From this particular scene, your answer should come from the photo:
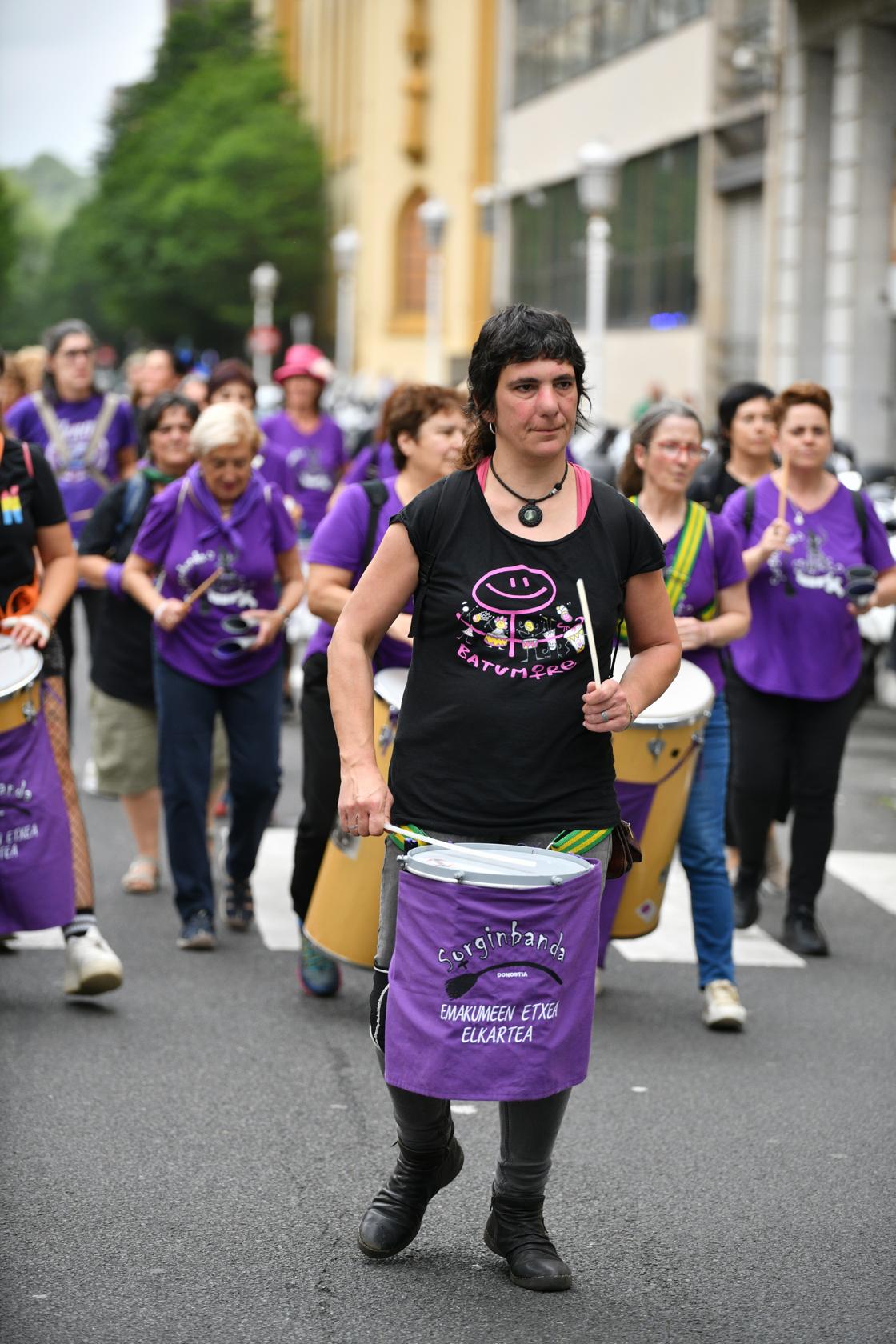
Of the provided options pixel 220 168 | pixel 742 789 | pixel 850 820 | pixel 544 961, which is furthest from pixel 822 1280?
pixel 220 168

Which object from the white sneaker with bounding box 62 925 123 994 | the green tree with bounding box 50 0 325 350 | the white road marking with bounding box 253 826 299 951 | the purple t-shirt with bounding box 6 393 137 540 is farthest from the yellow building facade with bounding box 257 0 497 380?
the white sneaker with bounding box 62 925 123 994

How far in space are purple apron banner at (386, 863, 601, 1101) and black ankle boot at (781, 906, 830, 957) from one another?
12.4ft

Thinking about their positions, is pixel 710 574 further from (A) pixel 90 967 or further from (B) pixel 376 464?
(B) pixel 376 464

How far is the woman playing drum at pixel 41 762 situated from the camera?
6254 millimetres

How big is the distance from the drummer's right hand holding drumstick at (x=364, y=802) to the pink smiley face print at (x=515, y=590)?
414 mm

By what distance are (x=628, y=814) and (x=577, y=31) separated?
1480 inches

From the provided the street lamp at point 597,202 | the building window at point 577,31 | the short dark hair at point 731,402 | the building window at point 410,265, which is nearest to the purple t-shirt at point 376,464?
the short dark hair at point 731,402

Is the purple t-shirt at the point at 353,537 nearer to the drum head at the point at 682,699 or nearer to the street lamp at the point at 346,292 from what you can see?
the drum head at the point at 682,699

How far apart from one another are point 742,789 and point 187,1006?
230cm

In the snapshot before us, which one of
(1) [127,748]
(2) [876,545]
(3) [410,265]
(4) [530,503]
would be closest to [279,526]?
(1) [127,748]

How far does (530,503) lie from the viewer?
14.3 feet

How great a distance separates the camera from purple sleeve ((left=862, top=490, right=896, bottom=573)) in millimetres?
7535

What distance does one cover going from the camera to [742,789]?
25.6 feet

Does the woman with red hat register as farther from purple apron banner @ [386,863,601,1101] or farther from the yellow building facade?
the yellow building facade
